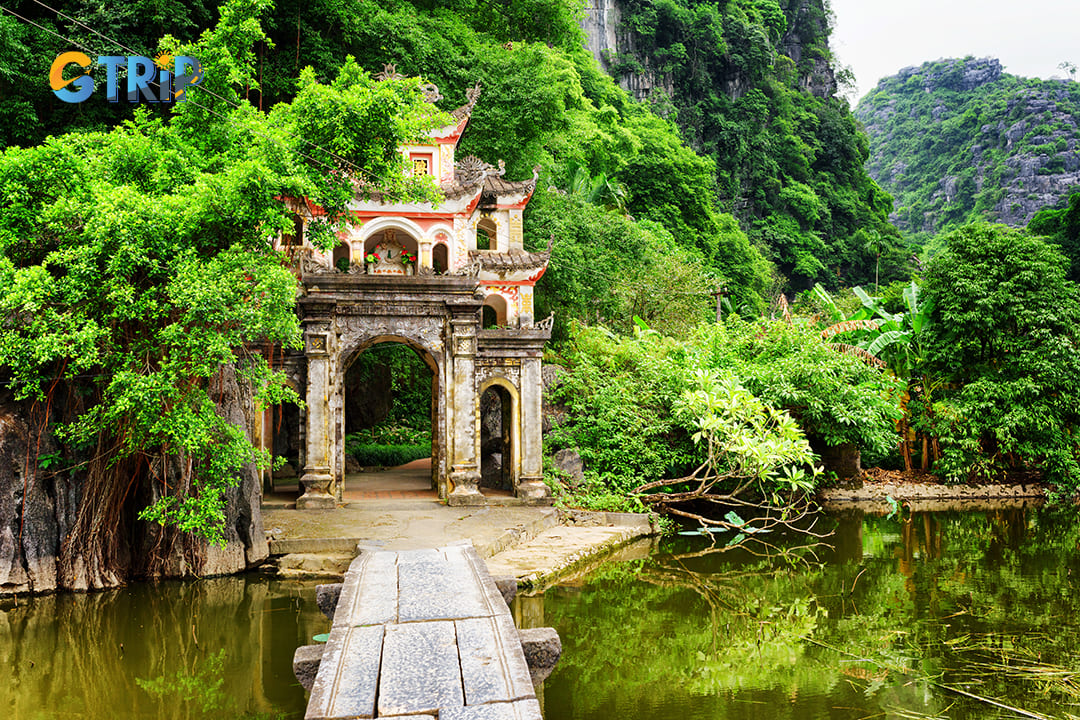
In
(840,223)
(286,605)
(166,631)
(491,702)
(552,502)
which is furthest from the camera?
(840,223)

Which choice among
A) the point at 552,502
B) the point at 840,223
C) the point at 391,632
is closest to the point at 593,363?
the point at 552,502

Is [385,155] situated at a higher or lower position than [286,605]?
higher

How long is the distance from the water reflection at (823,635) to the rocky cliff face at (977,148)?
37732 millimetres

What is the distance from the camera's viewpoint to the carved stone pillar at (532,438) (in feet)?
40.6

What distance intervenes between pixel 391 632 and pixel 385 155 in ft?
21.7

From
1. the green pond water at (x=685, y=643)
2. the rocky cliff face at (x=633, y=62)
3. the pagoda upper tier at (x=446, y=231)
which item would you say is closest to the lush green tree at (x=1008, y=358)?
the green pond water at (x=685, y=643)

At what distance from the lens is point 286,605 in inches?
304

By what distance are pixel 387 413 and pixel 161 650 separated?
15.7 m

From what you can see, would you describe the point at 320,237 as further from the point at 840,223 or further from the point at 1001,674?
the point at 840,223

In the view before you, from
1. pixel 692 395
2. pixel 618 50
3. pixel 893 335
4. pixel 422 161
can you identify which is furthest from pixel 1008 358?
pixel 618 50

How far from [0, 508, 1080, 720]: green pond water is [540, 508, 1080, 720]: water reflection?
→ 23 millimetres

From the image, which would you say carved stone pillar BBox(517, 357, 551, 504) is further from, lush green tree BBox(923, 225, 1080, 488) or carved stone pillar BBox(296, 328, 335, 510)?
lush green tree BBox(923, 225, 1080, 488)

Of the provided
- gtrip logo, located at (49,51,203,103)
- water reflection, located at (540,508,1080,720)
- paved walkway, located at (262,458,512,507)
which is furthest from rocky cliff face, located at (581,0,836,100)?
water reflection, located at (540,508,1080,720)

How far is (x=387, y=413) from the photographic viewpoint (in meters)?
22.1
